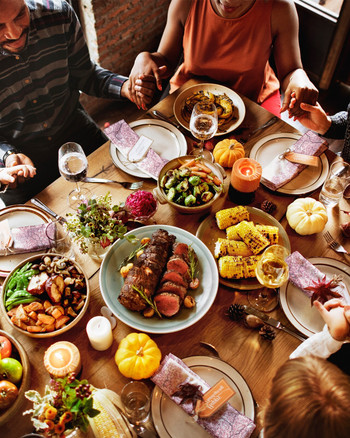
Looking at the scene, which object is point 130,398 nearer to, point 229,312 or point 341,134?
point 229,312

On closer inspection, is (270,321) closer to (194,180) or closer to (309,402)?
(309,402)

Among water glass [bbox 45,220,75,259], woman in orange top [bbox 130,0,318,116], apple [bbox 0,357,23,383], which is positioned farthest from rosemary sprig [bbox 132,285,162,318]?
woman in orange top [bbox 130,0,318,116]

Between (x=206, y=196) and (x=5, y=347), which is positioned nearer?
(x=5, y=347)

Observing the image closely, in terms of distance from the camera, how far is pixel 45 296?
1502 mm

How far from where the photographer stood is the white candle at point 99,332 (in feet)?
4.61

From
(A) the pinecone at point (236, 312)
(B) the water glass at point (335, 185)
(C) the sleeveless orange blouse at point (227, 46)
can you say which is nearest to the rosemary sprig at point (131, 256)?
(A) the pinecone at point (236, 312)

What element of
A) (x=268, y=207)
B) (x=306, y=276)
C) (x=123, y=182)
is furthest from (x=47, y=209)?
(x=306, y=276)

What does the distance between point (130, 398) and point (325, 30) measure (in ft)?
13.4

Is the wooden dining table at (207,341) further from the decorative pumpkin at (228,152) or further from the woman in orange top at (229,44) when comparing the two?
the woman in orange top at (229,44)

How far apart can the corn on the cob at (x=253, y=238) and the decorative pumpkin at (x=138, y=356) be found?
1.98 ft

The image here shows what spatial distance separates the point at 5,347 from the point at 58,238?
1.53 feet

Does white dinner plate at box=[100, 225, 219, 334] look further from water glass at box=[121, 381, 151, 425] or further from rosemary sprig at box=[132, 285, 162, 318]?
water glass at box=[121, 381, 151, 425]

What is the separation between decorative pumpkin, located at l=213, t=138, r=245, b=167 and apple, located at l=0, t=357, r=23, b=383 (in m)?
1.33

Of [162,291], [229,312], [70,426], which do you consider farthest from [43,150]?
[70,426]
